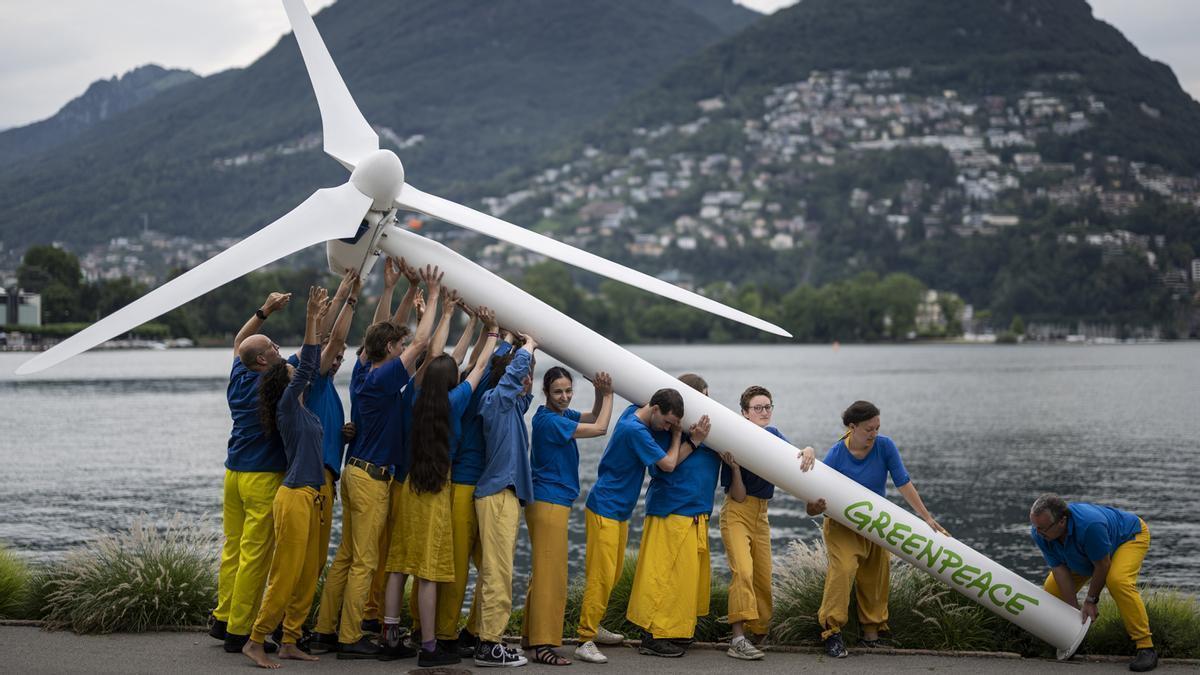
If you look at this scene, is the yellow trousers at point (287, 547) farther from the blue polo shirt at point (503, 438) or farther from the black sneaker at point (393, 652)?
the blue polo shirt at point (503, 438)

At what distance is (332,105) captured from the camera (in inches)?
388

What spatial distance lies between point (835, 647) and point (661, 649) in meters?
1.32

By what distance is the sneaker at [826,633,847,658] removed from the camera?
8570 millimetres

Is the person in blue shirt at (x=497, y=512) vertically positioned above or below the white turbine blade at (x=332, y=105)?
below

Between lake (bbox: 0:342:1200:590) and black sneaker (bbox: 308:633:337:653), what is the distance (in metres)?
8.61

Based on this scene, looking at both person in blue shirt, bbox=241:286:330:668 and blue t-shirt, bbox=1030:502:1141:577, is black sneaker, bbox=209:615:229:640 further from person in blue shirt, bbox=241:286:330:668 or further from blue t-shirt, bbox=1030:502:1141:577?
blue t-shirt, bbox=1030:502:1141:577

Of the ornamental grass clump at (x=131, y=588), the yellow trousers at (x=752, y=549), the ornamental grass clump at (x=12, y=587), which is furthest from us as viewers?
the ornamental grass clump at (x=12, y=587)

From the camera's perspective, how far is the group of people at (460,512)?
26.1 feet

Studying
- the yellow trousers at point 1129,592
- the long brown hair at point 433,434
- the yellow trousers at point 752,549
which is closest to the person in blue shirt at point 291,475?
the long brown hair at point 433,434

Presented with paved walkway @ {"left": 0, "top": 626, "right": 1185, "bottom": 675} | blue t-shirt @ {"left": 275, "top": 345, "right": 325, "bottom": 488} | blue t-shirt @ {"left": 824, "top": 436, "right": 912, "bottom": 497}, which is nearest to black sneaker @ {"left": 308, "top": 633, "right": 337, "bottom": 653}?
paved walkway @ {"left": 0, "top": 626, "right": 1185, "bottom": 675}

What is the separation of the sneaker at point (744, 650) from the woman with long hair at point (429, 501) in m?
2.03

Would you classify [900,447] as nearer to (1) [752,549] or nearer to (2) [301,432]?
(1) [752,549]

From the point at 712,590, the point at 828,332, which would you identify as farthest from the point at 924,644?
the point at 828,332

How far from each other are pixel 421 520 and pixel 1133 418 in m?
54.6
